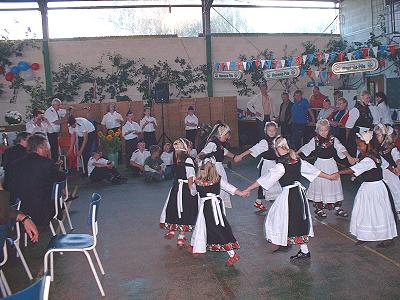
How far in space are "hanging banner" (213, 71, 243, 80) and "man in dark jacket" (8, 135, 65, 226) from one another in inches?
433

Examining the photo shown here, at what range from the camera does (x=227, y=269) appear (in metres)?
5.01

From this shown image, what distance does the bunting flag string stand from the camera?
11.3 metres

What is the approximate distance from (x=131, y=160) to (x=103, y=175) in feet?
3.16

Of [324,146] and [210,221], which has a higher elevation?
[324,146]

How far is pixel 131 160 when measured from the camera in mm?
11195

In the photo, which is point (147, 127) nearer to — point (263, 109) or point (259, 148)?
point (263, 109)

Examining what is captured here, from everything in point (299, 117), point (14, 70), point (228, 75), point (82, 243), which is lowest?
point (82, 243)

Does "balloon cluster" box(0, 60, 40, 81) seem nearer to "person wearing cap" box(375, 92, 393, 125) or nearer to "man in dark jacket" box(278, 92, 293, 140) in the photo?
"man in dark jacket" box(278, 92, 293, 140)

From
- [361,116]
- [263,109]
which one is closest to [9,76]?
[263,109]

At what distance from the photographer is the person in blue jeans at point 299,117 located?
11.7 metres

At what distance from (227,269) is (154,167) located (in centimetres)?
548

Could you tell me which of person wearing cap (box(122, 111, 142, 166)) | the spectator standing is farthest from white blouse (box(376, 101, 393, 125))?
the spectator standing

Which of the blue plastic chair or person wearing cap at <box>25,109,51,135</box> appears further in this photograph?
person wearing cap at <box>25,109,51,135</box>

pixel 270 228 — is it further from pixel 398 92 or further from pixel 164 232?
pixel 398 92
